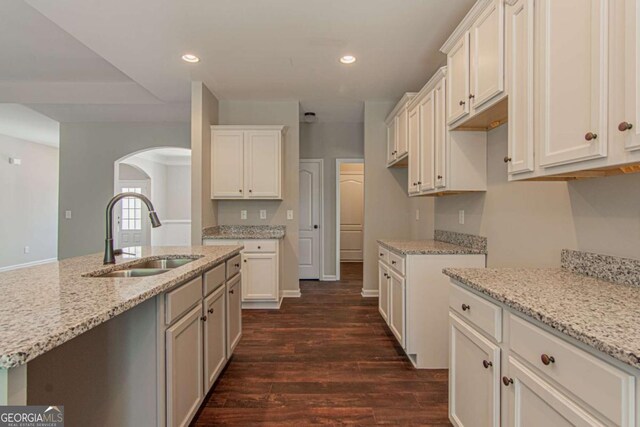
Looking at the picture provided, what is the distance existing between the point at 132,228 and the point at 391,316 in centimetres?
819

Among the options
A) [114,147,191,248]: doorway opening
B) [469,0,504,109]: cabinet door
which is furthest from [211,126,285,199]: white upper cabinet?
[114,147,191,248]: doorway opening

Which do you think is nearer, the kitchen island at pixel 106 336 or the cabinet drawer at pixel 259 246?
the kitchen island at pixel 106 336

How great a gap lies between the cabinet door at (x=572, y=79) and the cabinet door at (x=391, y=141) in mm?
2616

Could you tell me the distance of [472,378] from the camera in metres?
1.52

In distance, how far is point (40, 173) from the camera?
24.7 ft

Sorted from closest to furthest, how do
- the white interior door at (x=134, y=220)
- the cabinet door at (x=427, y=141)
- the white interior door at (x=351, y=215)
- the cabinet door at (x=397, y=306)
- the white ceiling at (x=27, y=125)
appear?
the cabinet door at (x=397, y=306), the cabinet door at (x=427, y=141), the white ceiling at (x=27, y=125), the white interior door at (x=351, y=215), the white interior door at (x=134, y=220)

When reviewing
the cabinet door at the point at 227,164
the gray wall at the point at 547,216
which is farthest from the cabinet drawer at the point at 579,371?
the cabinet door at the point at 227,164

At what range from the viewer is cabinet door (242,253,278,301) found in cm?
399

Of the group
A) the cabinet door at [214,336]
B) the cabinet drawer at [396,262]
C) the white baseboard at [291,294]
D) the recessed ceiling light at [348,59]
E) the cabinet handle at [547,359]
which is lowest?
the white baseboard at [291,294]

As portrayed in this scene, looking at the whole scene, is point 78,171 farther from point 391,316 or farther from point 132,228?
point 391,316

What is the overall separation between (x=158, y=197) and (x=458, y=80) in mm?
8766

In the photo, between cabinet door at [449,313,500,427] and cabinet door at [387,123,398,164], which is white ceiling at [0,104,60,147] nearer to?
cabinet door at [387,123,398,164]

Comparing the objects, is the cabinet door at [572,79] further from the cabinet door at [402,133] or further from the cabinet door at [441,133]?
the cabinet door at [402,133]

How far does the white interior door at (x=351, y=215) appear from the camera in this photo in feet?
26.2
